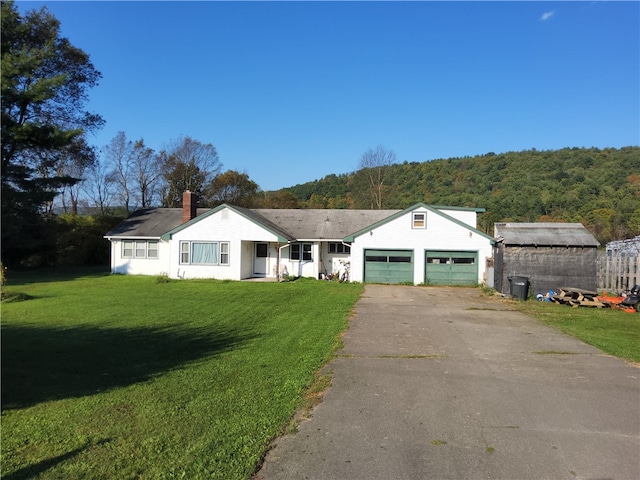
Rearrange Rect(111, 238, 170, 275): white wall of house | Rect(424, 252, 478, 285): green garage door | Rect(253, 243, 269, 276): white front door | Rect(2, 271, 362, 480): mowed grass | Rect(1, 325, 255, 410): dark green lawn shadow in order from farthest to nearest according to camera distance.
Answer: Rect(111, 238, 170, 275): white wall of house
Rect(253, 243, 269, 276): white front door
Rect(424, 252, 478, 285): green garage door
Rect(1, 325, 255, 410): dark green lawn shadow
Rect(2, 271, 362, 480): mowed grass

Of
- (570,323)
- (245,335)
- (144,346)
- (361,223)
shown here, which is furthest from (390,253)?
(144,346)

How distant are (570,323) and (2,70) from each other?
1359cm

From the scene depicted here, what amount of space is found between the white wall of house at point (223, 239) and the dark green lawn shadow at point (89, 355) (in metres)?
14.4

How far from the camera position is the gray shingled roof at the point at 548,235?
1803 cm

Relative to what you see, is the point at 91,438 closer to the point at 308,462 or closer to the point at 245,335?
the point at 308,462

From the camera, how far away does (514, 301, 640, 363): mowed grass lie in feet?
29.4

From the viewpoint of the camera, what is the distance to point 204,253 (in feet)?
85.5

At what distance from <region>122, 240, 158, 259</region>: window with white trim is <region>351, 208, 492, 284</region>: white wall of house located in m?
13.1

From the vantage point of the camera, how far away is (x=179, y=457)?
4.01 m

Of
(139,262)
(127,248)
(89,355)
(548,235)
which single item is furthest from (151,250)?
(548,235)

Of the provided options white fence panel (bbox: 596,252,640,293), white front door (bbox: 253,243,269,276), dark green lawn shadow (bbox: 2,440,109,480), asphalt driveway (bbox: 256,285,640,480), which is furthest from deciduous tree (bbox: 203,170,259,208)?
dark green lawn shadow (bbox: 2,440,109,480)

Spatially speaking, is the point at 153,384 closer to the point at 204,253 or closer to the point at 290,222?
the point at 204,253

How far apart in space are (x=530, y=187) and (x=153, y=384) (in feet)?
159

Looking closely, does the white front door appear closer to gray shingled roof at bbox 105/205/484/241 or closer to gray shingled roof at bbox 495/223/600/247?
gray shingled roof at bbox 105/205/484/241
